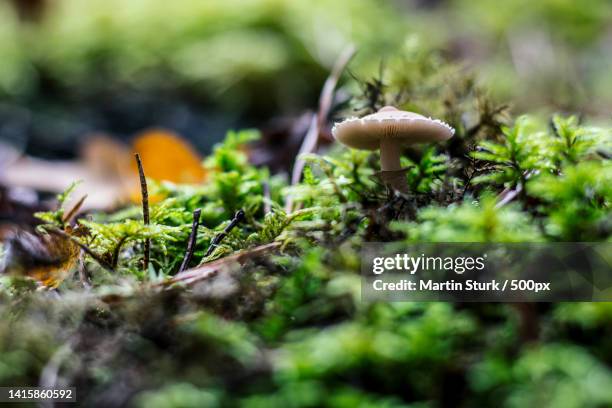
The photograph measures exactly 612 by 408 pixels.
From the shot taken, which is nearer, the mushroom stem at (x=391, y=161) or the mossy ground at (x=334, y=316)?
the mossy ground at (x=334, y=316)

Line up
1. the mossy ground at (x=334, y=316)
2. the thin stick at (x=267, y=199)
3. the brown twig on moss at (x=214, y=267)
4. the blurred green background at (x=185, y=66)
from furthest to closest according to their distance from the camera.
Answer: the blurred green background at (x=185, y=66)
the thin stick at (x=267, y=199)
the brown twig on moss at (x=214, y=267)
the mossy ground at (x=334, y=316)

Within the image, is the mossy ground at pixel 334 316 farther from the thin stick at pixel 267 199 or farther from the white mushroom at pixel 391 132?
the thin stick at pixel 267 199

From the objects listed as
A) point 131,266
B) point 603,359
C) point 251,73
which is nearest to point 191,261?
point 131,266

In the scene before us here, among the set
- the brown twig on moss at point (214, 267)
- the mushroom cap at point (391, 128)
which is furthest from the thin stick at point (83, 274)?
the mushroom cap at point (391, 128)

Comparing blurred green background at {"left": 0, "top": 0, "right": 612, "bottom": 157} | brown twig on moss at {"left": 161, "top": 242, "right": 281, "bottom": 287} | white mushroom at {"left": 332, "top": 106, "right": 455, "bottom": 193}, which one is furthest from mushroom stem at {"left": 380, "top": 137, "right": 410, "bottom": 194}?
blurred green background at {"left": 0, "top": 0, "right": 612, "bottom": 157}

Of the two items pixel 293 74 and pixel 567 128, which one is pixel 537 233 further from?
pixel 293 74

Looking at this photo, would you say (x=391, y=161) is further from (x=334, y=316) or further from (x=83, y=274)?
(x=83, y=274)

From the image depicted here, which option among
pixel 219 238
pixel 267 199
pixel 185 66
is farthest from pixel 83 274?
pixel 185 66

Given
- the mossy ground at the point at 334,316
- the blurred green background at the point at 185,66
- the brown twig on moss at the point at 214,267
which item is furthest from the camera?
the blurred green background at the point at 185,66
